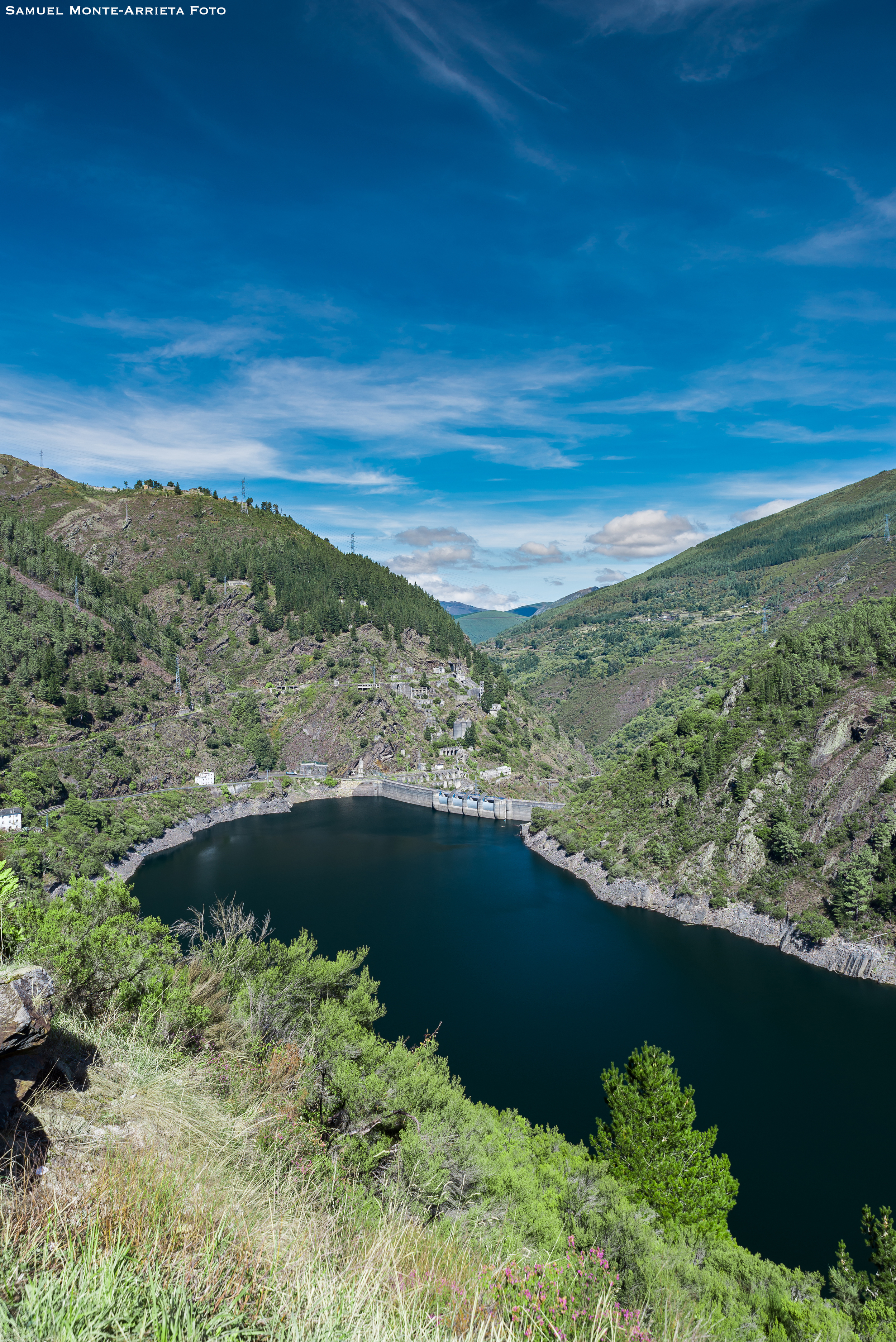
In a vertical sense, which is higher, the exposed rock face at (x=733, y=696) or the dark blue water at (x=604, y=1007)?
the exposed rock face at (x=733, y=696)

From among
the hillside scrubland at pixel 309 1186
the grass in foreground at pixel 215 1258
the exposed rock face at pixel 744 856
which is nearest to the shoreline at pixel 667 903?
the exposed rock face at pixel 744 856

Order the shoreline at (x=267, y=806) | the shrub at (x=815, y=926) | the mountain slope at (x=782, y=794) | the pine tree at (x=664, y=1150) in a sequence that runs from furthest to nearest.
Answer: the shoreline at (x=267, y=806) → the mountain slope at (x=782, y=794) → the shrub at (x=815, y=926) → the pine tree at (x=664, y=1150)

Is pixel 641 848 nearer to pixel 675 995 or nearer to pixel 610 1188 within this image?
pixel 675 995

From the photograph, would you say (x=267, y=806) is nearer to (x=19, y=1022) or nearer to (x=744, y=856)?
(x=744, y=856)

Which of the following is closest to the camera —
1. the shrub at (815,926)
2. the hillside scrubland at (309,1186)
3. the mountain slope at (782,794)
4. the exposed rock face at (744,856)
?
the hillside scrubland at (309,1186)

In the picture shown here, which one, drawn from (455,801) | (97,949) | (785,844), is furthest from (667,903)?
(97,949)

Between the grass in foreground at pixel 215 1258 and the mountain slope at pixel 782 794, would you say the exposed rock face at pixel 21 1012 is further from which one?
the mountain slope at pixel 782 794

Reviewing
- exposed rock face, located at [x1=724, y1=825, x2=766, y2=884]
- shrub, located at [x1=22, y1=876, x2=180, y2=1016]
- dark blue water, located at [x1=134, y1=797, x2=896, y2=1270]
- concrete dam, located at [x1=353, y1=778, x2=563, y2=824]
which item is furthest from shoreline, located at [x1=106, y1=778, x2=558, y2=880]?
shrub, located at [x1=22, y1=876, x2=180, y2=1016]
